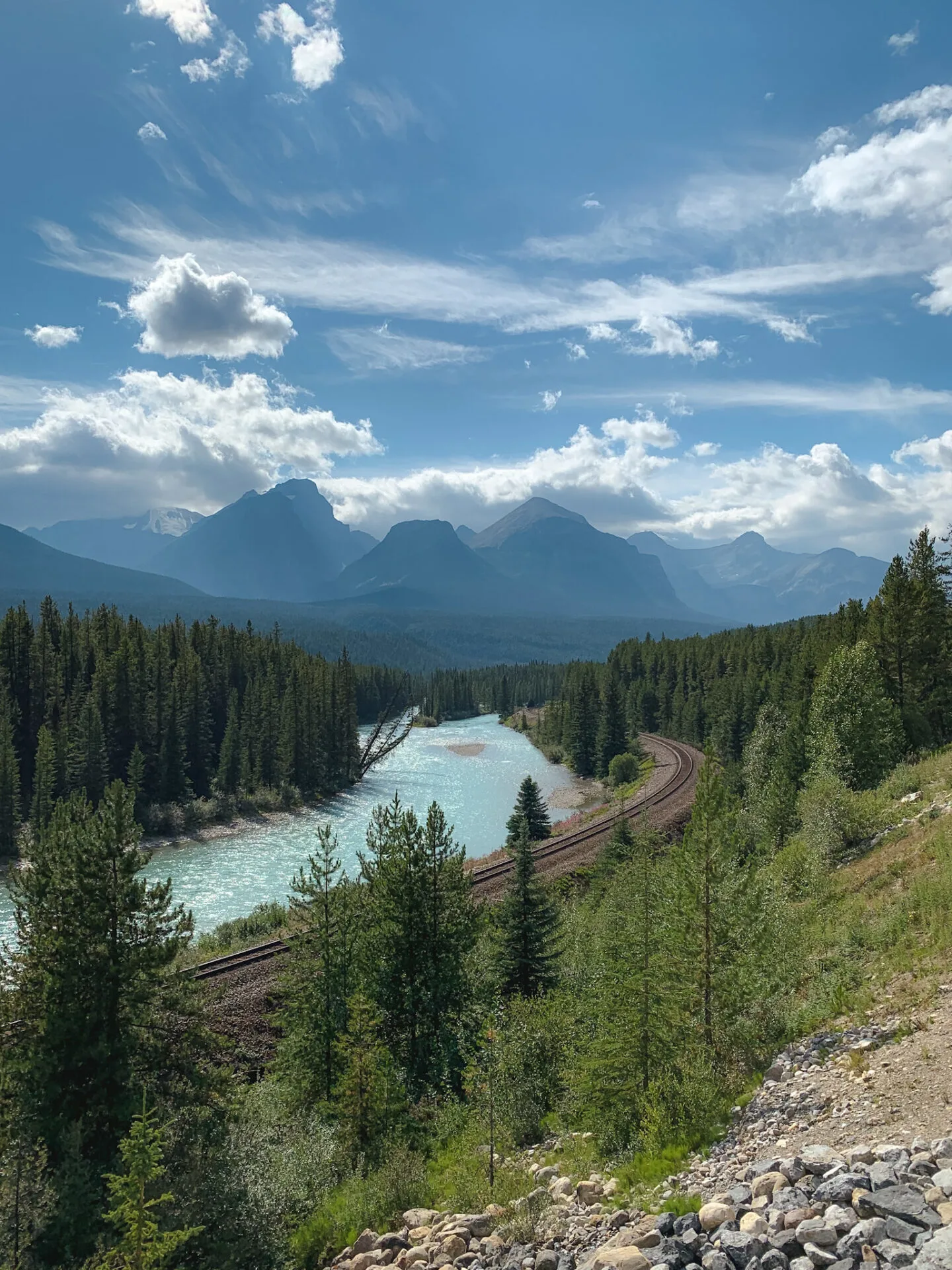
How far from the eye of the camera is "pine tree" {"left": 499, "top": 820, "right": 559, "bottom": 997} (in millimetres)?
26984

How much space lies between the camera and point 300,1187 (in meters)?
15.4

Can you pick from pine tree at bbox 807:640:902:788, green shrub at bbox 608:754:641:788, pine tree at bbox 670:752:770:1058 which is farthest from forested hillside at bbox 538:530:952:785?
green shrub at bbox 608:754:641:788

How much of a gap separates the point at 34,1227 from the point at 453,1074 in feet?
39.6

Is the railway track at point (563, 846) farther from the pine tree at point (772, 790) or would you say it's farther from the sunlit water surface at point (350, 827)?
the pine tree at point (772, 790)

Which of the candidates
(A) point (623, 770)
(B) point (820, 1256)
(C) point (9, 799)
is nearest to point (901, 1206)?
(B) point (820, 1256)

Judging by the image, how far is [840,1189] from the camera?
26.8ft

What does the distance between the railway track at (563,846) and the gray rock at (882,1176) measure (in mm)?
18804

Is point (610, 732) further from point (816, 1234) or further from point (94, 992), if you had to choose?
point (816, 1234)

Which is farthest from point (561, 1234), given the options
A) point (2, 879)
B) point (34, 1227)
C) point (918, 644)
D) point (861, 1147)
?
point (2, 879)

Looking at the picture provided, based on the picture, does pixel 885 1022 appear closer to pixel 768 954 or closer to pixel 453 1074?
pixel 768 954

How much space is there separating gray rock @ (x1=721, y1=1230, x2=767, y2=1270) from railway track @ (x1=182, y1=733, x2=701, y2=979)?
696 inches

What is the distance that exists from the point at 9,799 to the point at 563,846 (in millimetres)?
46437

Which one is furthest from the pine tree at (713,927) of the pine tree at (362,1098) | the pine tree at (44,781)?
the pine tree at (44,781)

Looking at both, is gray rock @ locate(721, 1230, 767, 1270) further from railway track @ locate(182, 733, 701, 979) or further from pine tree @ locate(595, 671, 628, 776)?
pine tree @ locate(595, 671, 628, 776)
